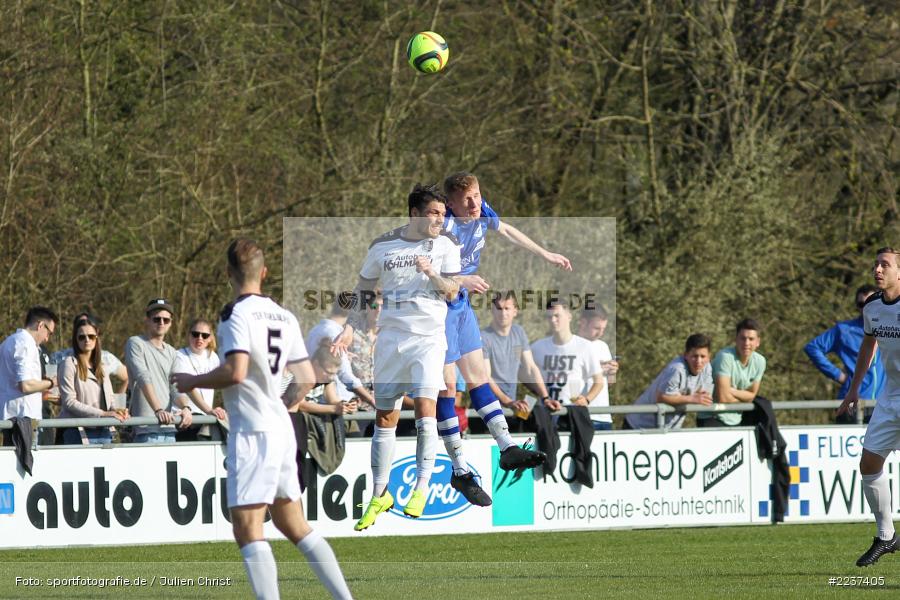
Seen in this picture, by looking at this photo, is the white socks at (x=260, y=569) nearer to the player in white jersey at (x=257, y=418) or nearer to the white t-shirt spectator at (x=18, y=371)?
the player in white jersey at (x=257, y=418)

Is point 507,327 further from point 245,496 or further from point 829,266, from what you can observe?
point 829,266

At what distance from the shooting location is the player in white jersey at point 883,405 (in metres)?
10.6

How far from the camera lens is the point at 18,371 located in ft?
41.9

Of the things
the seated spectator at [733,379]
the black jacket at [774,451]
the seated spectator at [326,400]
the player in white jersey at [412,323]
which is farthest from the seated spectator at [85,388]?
the black jacket at [774,451]

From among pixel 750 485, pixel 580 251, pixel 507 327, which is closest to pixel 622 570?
pixel 507 327

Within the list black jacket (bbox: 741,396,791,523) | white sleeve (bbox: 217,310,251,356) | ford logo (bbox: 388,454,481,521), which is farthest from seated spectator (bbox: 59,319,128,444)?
black jacket (bbox: 741,396,791,523)

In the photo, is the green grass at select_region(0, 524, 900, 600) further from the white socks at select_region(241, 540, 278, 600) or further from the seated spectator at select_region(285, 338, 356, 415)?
the white socks at select_region(241, 540, 278, 600)

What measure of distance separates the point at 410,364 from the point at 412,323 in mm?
293

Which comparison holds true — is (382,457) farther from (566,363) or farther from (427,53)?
(566,363)

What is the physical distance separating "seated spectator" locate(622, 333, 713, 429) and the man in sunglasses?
5.04 m

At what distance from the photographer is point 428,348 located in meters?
10.2

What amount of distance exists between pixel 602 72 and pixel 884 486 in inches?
532

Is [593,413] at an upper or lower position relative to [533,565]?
upper

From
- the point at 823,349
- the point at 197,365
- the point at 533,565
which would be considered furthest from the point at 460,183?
the point at 823,349
